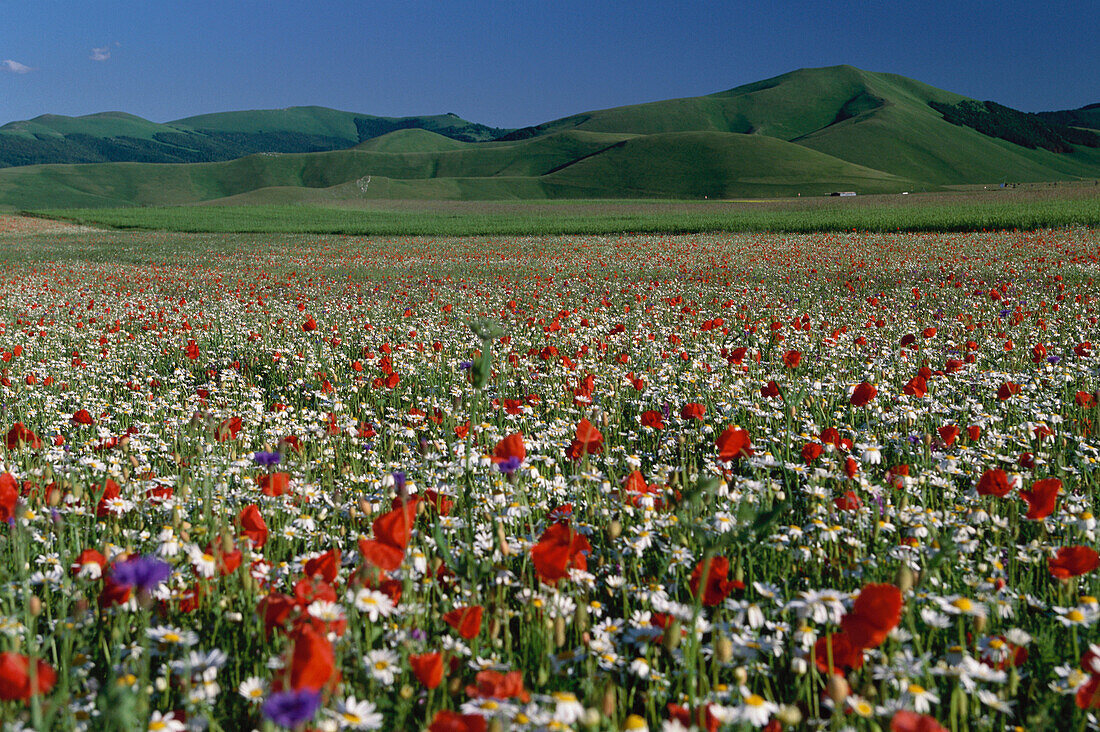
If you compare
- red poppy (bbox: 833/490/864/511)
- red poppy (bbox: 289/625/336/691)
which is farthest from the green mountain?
red poppy (bbox: 289/625/336/691)

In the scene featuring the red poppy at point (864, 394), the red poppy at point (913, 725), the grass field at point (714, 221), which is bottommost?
the red poppy at point (913, 725)

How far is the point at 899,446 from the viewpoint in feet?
13.4

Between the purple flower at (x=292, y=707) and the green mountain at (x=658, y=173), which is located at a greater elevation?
the green mountain at (x=658, y=173)

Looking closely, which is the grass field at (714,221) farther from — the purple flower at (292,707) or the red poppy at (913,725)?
the purple flower at (292,707)

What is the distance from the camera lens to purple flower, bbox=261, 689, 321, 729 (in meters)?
1.06

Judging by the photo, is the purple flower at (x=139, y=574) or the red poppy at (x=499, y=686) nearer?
the red poppy at (x=499, y=686)

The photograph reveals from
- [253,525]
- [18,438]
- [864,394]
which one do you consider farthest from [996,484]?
[18,438]

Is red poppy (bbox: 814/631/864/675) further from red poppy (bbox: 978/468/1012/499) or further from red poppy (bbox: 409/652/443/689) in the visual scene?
red poppy (bbox: 978/468/1012/499)

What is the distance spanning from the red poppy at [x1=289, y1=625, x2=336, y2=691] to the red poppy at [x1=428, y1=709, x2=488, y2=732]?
0.25m

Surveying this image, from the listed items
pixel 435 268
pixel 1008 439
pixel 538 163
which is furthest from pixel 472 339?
pixel 538 163

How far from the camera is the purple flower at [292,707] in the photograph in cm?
106

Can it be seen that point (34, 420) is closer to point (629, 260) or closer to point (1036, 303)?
point (1036, 303)

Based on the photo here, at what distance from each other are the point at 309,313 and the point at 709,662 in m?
10.7

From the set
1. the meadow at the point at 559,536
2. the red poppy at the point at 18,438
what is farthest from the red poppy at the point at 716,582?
the red poppy at the point at 18,438
